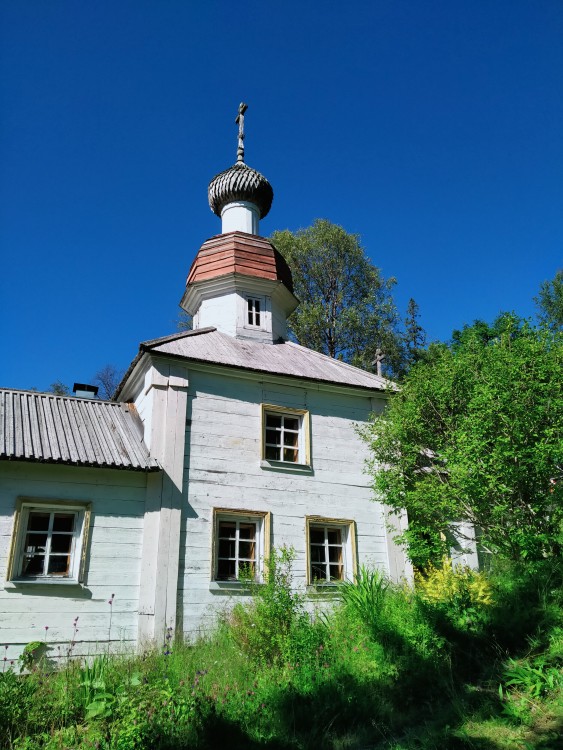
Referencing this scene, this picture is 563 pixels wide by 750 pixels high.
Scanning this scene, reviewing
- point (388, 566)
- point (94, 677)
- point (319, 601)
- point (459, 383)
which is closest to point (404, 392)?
point (459, 383)

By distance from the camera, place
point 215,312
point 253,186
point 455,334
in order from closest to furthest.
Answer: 1. point 215,312
2. point 253,186
3. point 455,334

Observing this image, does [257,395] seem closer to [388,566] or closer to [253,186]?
[388,566]

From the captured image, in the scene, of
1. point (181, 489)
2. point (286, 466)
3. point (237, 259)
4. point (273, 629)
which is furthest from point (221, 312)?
point (273, 629)

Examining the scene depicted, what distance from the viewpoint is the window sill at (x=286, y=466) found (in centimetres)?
1208

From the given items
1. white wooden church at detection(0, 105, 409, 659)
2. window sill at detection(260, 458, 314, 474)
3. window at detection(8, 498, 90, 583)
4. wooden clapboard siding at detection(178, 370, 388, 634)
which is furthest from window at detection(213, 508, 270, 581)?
window at detection(8, 498, 90, 583)

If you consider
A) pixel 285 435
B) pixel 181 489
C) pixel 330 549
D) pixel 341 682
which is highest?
pixel 285 435

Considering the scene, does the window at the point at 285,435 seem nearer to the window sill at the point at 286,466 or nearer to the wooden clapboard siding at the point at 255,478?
the window sill at the point at 286,466

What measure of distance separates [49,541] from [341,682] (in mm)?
5347

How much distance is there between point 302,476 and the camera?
40.6 feet

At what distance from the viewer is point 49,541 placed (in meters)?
10.0

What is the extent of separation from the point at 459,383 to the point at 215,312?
6822 millimetres

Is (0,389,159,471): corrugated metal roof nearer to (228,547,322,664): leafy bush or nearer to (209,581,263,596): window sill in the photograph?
(209,581,263,596): window sill

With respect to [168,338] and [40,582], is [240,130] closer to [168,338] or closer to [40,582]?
[168,338]

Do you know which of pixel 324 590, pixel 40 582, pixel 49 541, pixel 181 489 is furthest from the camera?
pixel 324 590
